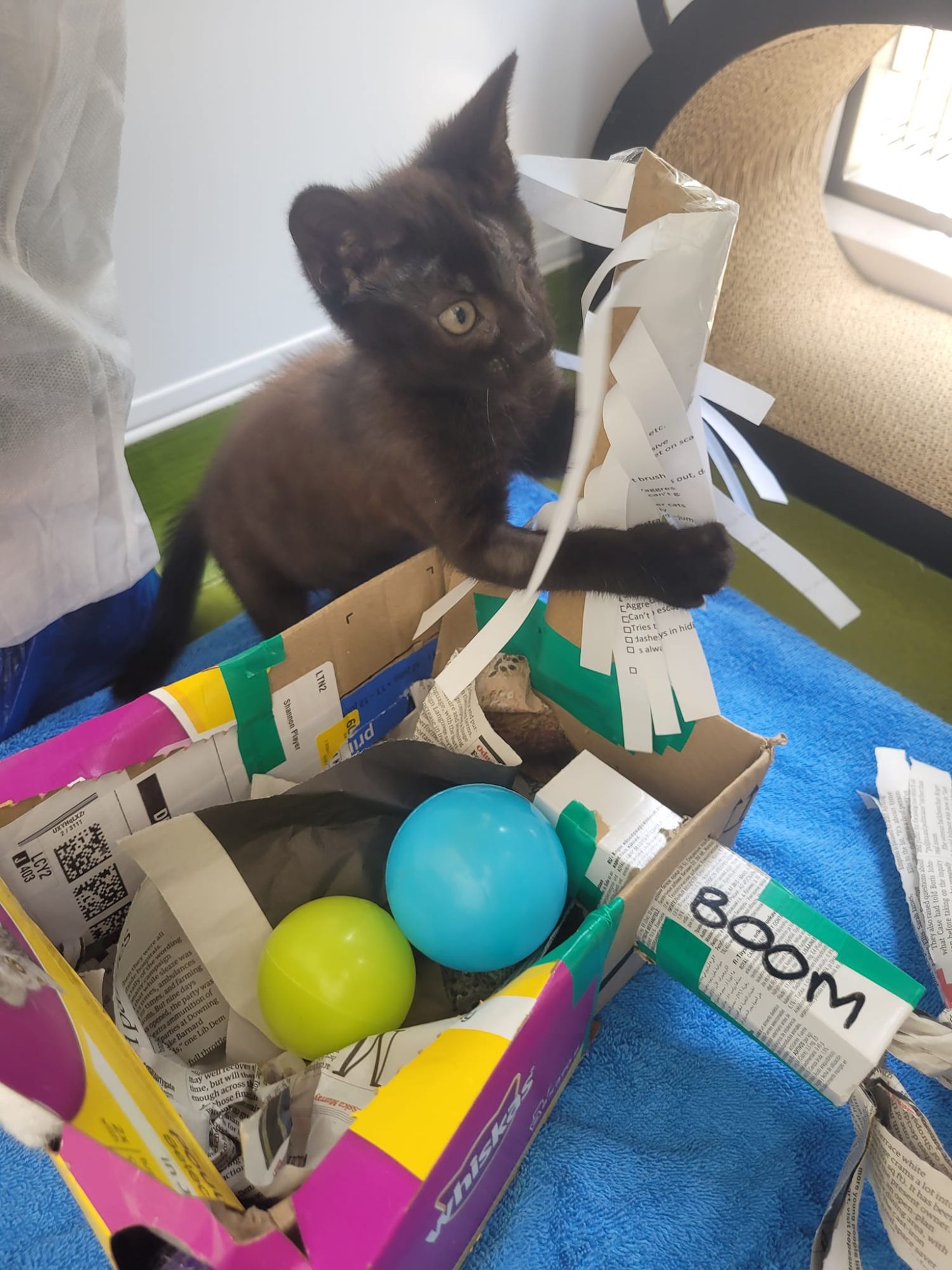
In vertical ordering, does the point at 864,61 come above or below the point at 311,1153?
above

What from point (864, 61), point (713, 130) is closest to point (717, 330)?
point (713, 130)

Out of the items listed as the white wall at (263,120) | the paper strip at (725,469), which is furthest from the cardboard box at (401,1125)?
the white wall at (263,120)

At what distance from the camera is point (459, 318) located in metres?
0.71

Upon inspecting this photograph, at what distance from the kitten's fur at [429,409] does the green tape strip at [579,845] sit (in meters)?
0.20

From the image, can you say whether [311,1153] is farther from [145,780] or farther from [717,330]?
[717,330]

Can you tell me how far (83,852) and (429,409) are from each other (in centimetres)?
49

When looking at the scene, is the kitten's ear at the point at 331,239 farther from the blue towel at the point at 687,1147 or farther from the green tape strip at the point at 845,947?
the blue towel at the point at 687,1147

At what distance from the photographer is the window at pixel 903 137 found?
4.71 feet

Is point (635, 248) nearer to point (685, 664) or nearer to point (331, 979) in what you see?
point (685, 664)

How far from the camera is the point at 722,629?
1212mm

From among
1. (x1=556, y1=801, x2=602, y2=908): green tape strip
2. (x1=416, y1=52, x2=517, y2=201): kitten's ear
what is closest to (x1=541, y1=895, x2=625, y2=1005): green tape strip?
(x1=556, y1=801, x2=602, y2=908): green tape strip

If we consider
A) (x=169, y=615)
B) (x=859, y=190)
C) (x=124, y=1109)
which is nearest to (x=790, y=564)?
(x=124, y=1109)

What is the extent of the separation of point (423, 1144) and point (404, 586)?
1.65ft

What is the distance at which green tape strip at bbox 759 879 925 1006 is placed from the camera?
2.08 ft
